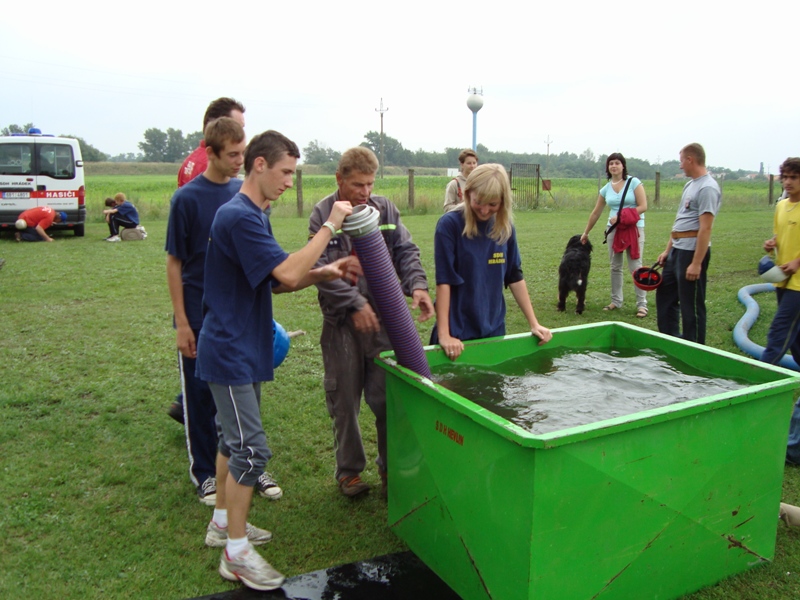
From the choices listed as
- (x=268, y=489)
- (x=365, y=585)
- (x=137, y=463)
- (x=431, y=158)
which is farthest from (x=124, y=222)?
(x=431, y=158)

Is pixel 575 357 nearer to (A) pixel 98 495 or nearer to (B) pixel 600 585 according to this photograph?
(B) pixel 600 585

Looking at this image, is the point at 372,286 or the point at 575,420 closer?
the point at 575,420

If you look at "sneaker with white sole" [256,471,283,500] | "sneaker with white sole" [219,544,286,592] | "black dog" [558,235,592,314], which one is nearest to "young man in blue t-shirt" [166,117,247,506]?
"sneaker with white sole" [256,471,283,500]

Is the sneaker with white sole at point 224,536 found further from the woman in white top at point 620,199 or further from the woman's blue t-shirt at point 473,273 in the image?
the woman in white top at point 620,199

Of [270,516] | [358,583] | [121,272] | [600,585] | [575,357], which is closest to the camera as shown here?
[600,585]

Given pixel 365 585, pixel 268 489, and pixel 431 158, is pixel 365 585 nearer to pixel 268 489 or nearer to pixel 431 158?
pixel 268 489

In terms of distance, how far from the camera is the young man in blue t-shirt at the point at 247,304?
112 inches

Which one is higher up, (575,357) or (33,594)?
(575,357)

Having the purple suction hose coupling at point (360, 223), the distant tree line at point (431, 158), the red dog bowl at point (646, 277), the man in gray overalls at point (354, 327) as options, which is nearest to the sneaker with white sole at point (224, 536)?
the man in gray overalls at point (354, 327)

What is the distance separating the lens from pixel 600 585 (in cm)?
275

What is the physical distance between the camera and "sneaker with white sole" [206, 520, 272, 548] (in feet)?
11.5

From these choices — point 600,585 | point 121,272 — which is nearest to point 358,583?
point 600,585

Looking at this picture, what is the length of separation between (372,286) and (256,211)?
0.67 meters

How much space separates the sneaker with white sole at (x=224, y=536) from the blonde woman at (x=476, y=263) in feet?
4.41
